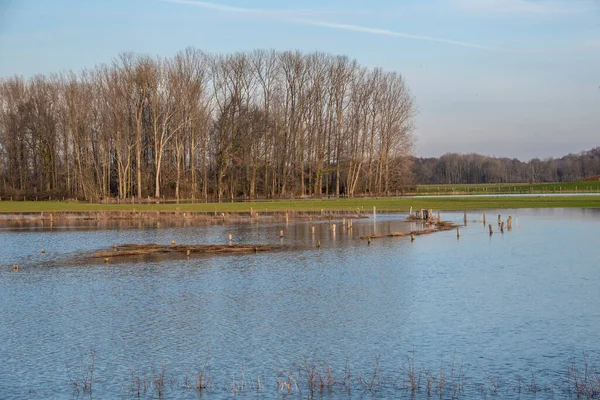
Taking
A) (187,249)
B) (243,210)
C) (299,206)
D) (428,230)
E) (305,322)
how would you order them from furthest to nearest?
(299,206) < (243,210) < (428,230) < (187,249) < (305,322)

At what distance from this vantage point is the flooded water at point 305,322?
16.0 metres

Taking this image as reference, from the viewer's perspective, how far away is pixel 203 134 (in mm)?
101875

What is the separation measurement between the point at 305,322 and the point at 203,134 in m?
82.4

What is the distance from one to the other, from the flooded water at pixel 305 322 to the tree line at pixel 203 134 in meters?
57.1

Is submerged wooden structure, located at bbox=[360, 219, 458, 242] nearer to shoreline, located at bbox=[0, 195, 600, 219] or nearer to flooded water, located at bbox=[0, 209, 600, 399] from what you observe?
flooded water, located at bbox=[0, 209, 600, 399]

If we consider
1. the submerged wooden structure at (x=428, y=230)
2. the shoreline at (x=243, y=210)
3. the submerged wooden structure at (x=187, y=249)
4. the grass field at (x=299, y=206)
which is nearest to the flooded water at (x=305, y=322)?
the submerged wooden structure at (x=187, y=249)

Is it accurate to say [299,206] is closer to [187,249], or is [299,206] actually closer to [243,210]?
[243,210]

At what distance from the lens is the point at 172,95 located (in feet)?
313

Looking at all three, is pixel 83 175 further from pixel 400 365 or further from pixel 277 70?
pixel 400 365

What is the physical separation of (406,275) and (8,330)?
16.6 metres

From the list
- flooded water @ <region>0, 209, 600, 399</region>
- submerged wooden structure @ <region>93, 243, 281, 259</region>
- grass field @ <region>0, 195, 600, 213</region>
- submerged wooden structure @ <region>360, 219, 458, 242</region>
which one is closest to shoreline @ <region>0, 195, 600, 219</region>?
grass field @ <region>0, 195, 600, 213</region>

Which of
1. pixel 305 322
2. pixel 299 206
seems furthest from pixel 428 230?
pixel 299 206

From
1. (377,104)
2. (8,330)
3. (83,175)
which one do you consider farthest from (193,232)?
(377,104)

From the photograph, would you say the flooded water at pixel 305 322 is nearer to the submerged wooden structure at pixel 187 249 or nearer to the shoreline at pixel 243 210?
the submerged wooden structure at pixel 187 249
